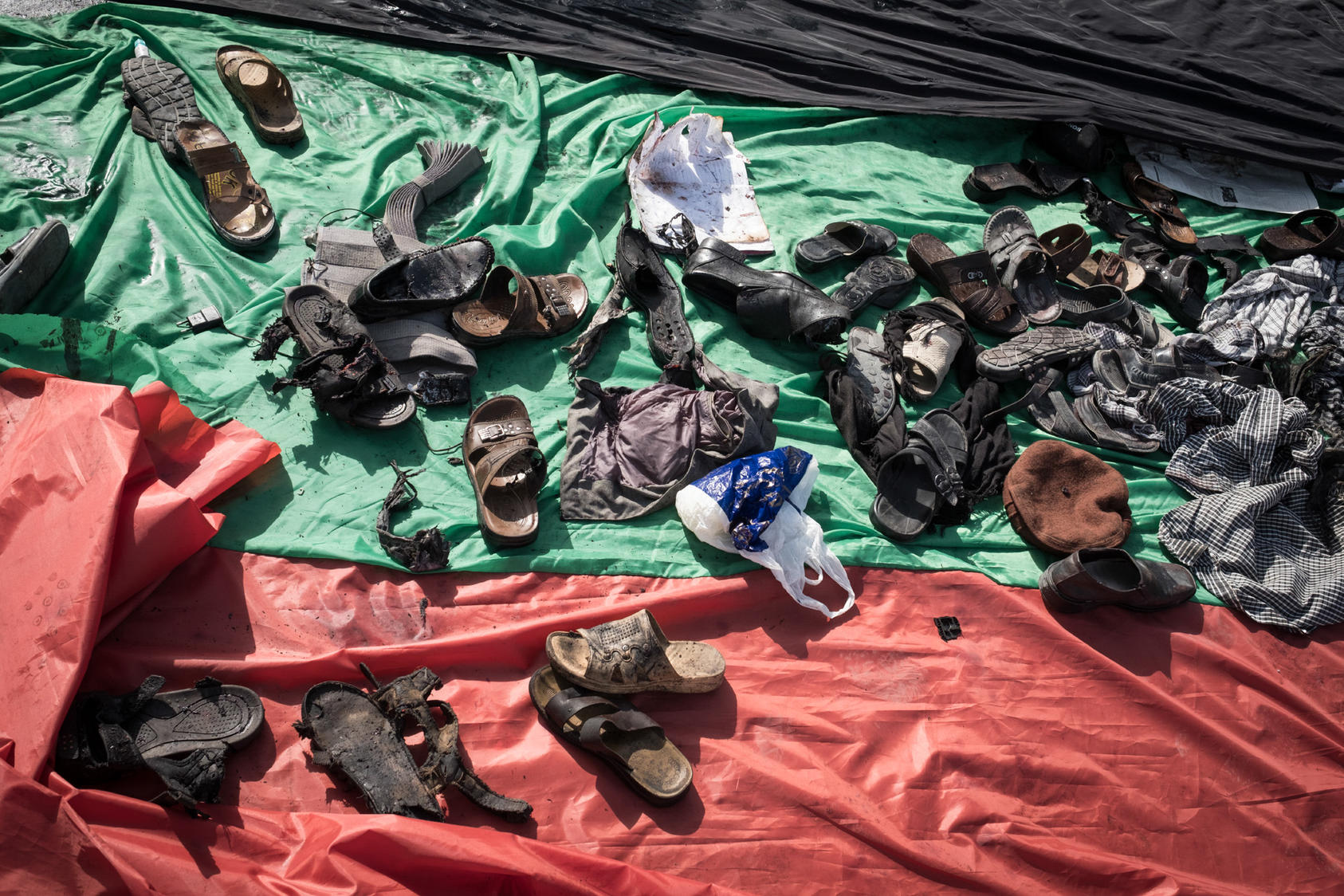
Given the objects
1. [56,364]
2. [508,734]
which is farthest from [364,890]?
[56,364]

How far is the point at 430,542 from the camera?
2758 mm

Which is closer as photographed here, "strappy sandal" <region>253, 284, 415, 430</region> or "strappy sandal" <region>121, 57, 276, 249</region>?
"strappy sandal" <region>253, 284, 415, 430</region>

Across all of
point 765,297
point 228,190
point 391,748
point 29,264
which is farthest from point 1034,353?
point 29,264

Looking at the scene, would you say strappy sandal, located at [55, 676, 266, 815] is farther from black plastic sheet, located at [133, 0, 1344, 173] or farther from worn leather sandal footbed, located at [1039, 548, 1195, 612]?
black plastic sheet, located at [133, 0, 1344, 173]

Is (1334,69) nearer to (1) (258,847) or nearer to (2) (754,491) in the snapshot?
(2) (754,491)

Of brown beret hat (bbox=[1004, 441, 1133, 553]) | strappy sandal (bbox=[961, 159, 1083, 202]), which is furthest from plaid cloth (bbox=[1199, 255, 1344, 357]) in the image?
brown beret hat (bbox=[1004, 441, 1133, 553])

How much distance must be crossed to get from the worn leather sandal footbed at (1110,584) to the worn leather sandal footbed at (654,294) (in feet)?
5.75

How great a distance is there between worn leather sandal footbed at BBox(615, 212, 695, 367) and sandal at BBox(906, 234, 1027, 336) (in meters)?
1.37

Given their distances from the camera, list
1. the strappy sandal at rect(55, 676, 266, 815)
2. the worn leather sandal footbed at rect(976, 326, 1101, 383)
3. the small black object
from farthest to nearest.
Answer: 1. the worn leather sandal footbed at rect(976, 326, 1101, 383)
2. the small black object
3. the strappy sandal at rect(55, 676, 266, 815)

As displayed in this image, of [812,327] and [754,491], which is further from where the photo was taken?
[812,327]

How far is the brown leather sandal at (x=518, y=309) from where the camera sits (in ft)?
11.1

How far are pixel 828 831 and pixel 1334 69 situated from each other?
590 centimetres

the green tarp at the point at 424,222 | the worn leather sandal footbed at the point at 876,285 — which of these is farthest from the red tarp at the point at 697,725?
the worn leather sandal footbed at the point at 876,285

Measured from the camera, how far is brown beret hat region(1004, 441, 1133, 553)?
3223 millimetres
